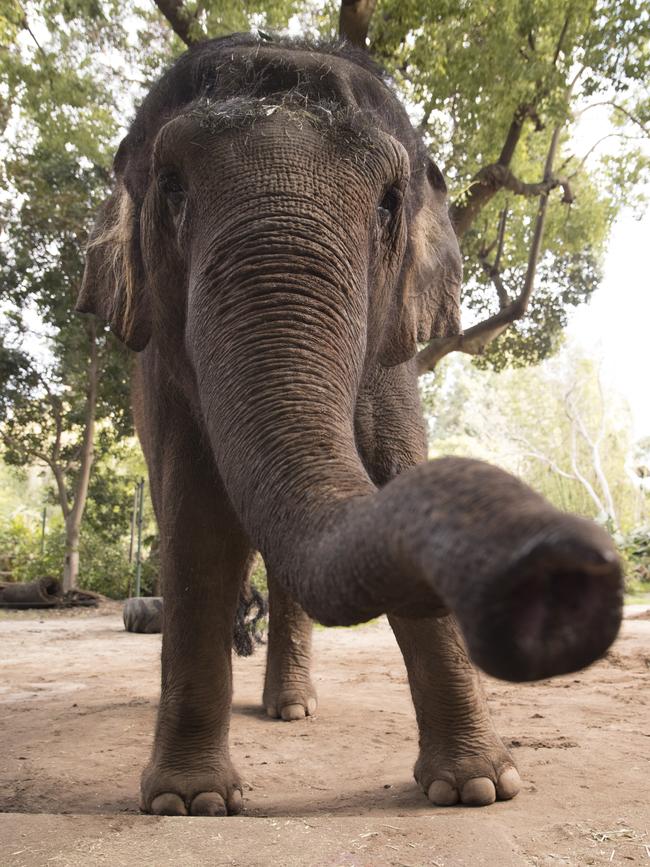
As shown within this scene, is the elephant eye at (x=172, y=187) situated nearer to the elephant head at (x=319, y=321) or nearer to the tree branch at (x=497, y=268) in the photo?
the elephant head at (x=319, y=321)

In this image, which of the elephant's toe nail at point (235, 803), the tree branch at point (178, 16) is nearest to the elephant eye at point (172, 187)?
the elephant's toe nail at point (235, 803)

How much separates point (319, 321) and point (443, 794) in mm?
2015

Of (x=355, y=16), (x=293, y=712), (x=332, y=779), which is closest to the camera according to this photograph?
(x=332, y=779)

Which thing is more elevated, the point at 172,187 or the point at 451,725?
the point at 172,187

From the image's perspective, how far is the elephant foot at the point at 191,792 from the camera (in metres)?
3.38

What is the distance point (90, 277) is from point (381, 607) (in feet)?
9.87

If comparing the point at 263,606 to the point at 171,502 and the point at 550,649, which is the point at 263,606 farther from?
the point at 550,649

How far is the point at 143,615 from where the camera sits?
11.7 m

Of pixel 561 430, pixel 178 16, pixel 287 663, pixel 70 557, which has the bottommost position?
pixel 287 663

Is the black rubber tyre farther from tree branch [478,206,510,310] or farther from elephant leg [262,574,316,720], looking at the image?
tree branch [478,206,510,310]

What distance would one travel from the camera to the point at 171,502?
12.0 feet

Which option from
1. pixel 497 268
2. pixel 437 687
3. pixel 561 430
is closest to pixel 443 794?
pixel 437 687

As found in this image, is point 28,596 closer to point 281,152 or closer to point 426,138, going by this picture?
point 426,138

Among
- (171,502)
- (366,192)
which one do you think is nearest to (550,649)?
(366,192)
